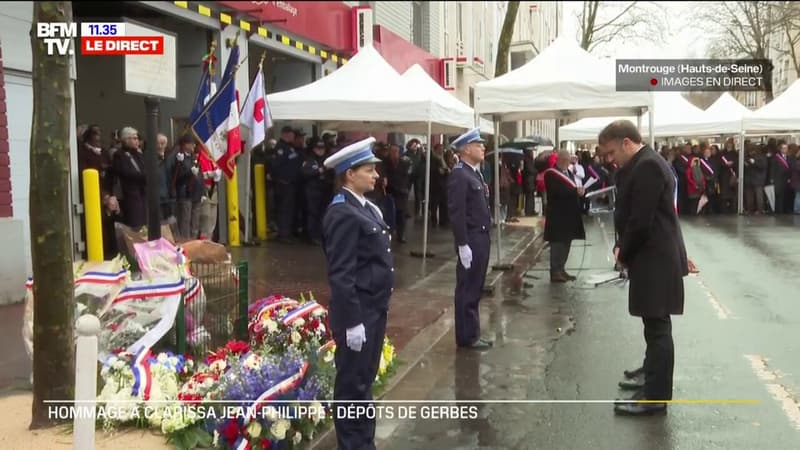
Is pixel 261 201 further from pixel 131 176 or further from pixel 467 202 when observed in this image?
pixel 467 202

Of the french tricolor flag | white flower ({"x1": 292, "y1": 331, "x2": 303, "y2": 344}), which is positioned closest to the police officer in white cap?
white flower ({"x1": 292, "y1": 331, "x2": 303, "y2": 344})

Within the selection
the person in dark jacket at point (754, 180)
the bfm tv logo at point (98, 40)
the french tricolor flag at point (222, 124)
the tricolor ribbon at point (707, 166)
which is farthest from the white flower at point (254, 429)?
the tricolor ribbon at point (707, 166)

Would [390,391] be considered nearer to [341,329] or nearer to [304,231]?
[341,329]

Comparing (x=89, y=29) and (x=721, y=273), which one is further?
(x=721, y=273)

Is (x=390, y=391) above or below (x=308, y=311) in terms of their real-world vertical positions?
below

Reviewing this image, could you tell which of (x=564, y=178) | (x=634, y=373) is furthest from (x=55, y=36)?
(x=564, y=178)

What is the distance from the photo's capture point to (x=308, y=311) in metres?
6.25

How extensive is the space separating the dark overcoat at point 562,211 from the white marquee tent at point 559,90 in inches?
42.9

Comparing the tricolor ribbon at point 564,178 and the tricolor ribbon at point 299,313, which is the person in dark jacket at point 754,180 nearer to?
the tricolor ribbon at point 564,178

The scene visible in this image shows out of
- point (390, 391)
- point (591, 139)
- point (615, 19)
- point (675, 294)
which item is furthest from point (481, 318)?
point (615, 19)

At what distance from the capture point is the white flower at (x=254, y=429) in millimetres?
4633

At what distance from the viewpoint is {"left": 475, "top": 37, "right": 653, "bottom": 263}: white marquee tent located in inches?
448

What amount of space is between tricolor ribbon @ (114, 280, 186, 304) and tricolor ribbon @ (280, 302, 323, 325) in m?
0.86

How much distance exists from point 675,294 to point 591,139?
20.7 meters
